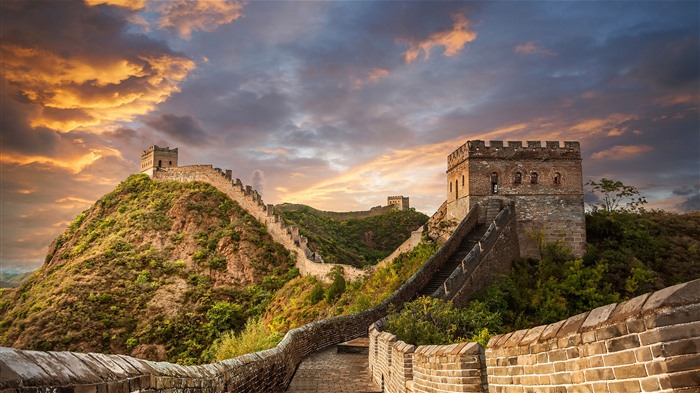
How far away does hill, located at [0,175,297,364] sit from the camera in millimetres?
42344

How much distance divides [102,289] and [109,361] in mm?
48929

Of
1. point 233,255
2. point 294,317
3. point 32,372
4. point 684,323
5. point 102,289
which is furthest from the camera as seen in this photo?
point 233,255

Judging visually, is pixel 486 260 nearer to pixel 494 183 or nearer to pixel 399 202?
pixel 494 183

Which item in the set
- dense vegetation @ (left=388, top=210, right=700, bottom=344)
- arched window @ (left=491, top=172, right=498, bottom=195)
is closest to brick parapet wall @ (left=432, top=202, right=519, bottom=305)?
dense vegetation @ (left=388, top=210, right=700, bottom=344)

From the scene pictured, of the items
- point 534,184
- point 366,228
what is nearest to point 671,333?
point 534,184

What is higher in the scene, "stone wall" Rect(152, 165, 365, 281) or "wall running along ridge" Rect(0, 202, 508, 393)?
"stone wall" Rect(152, 165, 365, 281)

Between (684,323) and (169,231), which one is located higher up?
(169,231)

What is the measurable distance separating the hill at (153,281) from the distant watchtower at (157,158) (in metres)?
7.84

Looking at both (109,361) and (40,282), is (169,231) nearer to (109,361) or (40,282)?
(40,282)

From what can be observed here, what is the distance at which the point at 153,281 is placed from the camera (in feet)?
163

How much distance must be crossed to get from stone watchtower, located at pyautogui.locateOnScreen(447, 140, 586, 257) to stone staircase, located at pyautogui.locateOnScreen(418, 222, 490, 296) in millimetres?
1590

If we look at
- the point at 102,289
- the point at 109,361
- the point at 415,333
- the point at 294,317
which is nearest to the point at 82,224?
the point at 102,289

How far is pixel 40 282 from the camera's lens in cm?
5419

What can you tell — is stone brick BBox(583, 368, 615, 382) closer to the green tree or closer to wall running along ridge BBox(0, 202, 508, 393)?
wall running along ridge BBox(0, 202, 508, 393)
